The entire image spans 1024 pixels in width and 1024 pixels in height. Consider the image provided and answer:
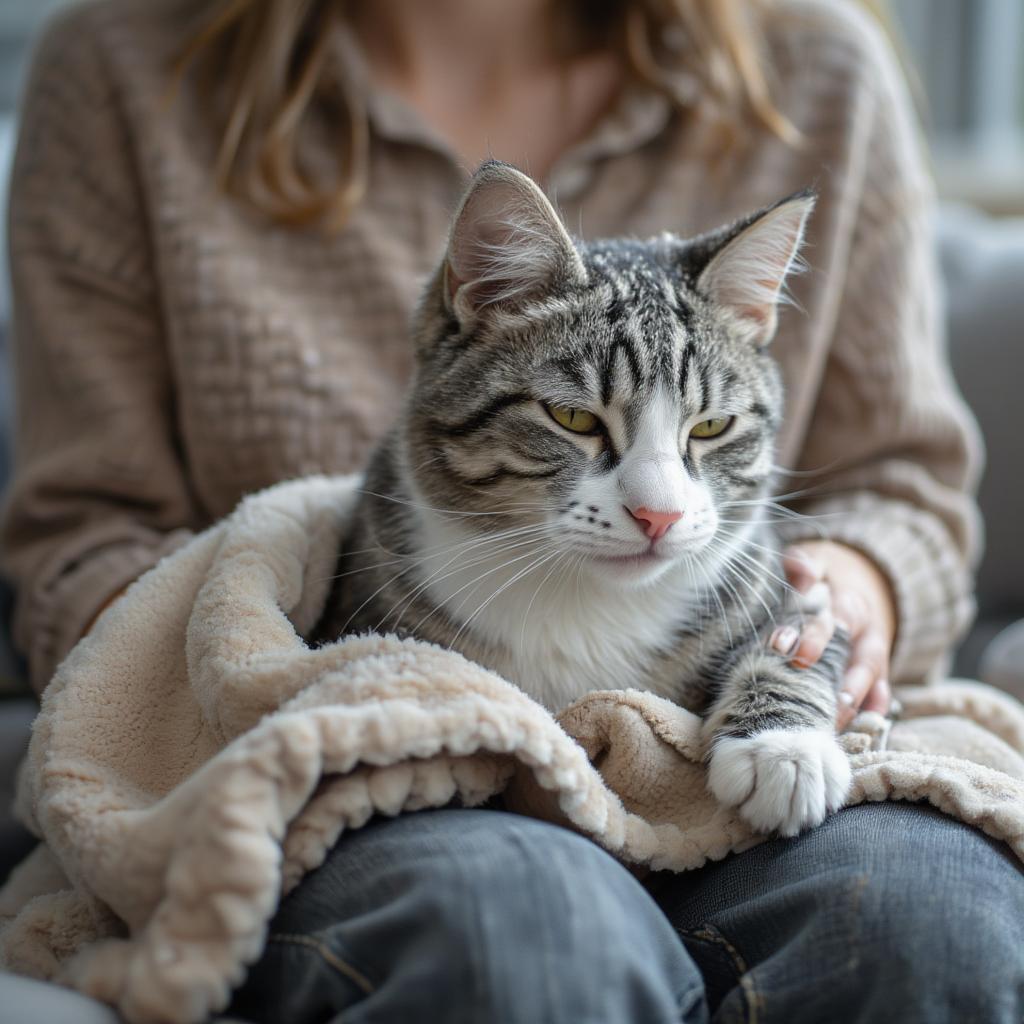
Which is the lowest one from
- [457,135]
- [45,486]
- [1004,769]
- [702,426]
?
[1004,769]

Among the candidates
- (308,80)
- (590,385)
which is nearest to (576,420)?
(590,385)

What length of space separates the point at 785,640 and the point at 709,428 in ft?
0.81

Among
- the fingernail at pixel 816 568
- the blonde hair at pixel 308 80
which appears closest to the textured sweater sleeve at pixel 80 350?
the blonde hair at pixel 308 80

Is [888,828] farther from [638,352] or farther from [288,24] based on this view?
[288,24]

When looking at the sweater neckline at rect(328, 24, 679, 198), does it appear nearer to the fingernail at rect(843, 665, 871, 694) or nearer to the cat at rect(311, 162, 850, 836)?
the cat at rect(311, 162, 850, 836)

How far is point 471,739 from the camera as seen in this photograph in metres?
0.86

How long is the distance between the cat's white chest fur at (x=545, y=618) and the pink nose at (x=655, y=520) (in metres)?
0.11

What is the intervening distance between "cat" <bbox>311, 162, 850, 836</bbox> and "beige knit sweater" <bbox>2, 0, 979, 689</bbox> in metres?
0.34

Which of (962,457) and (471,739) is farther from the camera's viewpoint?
(962,457)

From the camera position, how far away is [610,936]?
2.58 feet

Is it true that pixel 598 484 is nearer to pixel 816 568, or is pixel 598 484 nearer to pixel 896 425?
pixel 816 568

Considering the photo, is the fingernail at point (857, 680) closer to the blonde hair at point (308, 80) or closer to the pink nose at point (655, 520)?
the pink nose at point (655, 520)

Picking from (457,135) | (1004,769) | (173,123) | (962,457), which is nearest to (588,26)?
(457,135)

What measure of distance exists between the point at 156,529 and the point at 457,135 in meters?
0.77
